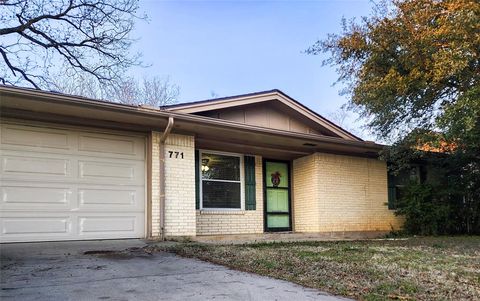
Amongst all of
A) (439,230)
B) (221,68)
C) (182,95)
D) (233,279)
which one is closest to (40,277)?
(233,279)

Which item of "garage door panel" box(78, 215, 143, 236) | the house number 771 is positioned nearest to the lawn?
"garage door panel" box(78, 215, 143, 236)

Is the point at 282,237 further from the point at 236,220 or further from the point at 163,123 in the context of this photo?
the point at 163,123

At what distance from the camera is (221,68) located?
23203mm

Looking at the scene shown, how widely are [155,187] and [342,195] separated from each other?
5.74m

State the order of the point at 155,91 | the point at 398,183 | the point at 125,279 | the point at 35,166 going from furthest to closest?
the point at 155,91 < the point at 398,183 < the point at 35,166 < the point at 125,279

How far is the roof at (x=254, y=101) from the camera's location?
10460 mm

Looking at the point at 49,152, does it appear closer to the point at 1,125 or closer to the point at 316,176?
the point at 1,125

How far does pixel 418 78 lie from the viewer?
33.7 feet

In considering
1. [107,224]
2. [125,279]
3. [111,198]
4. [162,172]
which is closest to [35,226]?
[107,224]

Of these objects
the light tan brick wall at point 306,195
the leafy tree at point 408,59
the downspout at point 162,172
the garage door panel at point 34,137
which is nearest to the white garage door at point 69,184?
the garage door panel at point 34,137

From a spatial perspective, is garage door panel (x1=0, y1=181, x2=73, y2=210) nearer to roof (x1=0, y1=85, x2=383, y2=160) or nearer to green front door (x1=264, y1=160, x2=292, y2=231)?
roof (x1=0, y1=85, x2=383, y2=160)

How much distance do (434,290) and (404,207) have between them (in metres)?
9.08

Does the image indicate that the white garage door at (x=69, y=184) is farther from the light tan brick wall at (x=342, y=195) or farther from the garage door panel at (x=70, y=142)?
the light tan brick wall at (x=342, y=195)

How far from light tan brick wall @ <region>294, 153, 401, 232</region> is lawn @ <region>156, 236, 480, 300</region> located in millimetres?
3672
